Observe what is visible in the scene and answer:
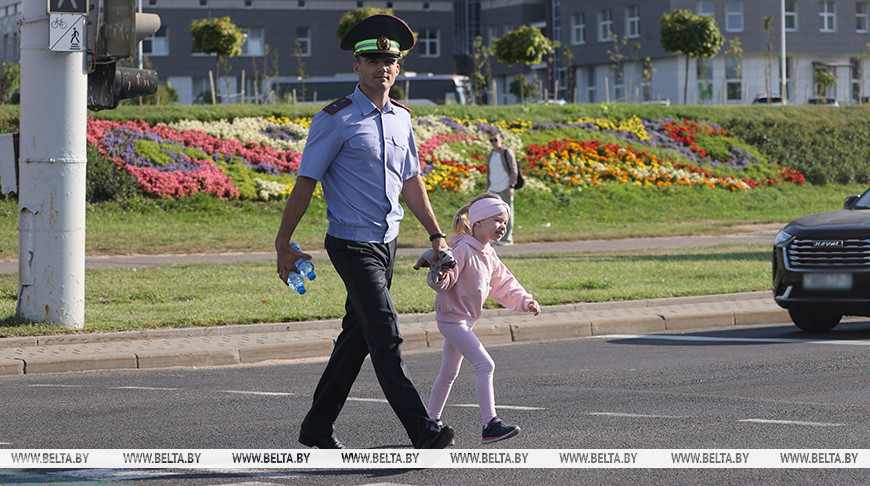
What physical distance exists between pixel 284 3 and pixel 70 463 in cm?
6682

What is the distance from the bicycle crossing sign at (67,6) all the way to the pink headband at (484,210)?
6.00m

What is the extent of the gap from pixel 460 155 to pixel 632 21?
35.3 metres

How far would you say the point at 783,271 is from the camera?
11500 millimetres

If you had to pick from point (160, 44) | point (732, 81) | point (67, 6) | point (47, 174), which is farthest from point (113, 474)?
point (160, 44)

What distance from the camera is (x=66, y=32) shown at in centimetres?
1063

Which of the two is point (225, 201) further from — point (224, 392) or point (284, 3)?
point (284, 3)

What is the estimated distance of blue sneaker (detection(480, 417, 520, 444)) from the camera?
5.96m

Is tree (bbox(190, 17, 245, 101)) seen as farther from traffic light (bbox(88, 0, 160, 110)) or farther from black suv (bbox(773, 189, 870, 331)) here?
black suv (bbox(773, 189, 870, 331))

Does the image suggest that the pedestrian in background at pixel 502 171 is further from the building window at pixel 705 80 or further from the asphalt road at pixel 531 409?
the building window at pixel 705 80

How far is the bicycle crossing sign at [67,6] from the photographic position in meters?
10.7

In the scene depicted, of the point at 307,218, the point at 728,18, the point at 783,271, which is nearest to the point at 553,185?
the point at 307,218

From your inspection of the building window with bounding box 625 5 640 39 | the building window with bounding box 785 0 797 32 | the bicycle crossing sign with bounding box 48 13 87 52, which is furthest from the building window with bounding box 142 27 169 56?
the bicycle crossing sign with bounding box 48 13 87 52

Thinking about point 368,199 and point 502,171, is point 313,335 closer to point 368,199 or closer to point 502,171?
point 368,199

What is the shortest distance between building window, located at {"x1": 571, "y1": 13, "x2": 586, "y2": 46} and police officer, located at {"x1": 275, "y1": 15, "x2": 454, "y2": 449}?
61790mm
